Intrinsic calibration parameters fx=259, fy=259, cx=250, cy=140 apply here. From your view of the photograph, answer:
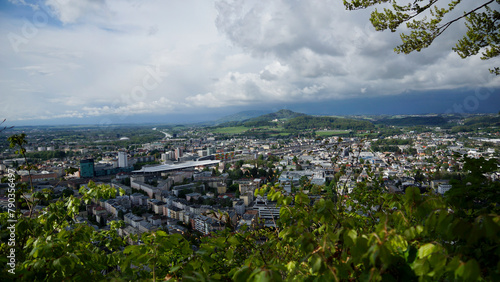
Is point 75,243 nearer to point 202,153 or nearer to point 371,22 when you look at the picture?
point 371,22

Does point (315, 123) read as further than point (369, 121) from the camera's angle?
Yes

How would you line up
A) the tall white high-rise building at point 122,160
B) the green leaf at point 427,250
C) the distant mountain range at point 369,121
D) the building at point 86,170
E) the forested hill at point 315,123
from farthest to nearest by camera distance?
the forested hill at point 315,123
the distant mountain range at point 369,121
the tall white high-rise building at point 122,160
the building at point 86,170
the green leaf at point 427,250

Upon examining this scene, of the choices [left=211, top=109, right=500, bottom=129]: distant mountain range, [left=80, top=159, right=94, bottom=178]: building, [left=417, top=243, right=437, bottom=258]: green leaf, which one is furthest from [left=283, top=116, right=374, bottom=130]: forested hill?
[left=417, top=243, right=437, bottom=258]: green leaf

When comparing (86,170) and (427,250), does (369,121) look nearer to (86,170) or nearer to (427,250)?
(86,170)

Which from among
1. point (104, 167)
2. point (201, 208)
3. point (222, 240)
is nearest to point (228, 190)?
point (201, 208)

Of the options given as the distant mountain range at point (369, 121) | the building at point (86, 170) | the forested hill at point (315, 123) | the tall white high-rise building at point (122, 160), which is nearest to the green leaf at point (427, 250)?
the building at point (86, 170)

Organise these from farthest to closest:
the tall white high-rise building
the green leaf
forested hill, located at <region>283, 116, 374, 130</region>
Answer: forested hill, located at <region>283, 116, 374, 130</region> → the tall white high-rise building → the green leaf

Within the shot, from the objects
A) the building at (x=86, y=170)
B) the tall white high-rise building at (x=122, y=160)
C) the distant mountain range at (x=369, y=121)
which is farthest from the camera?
the distant mountain range at (x=369, y=121)

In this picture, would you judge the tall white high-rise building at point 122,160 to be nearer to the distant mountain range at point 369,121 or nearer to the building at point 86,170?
the building at point 86,170

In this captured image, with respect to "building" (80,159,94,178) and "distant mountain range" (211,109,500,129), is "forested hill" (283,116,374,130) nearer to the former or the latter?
"distant mountain range" (211,109,500,129)

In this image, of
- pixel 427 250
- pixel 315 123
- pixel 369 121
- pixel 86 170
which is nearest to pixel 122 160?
pixel 86 170

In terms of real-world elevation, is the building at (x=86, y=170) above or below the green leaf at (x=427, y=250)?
below
